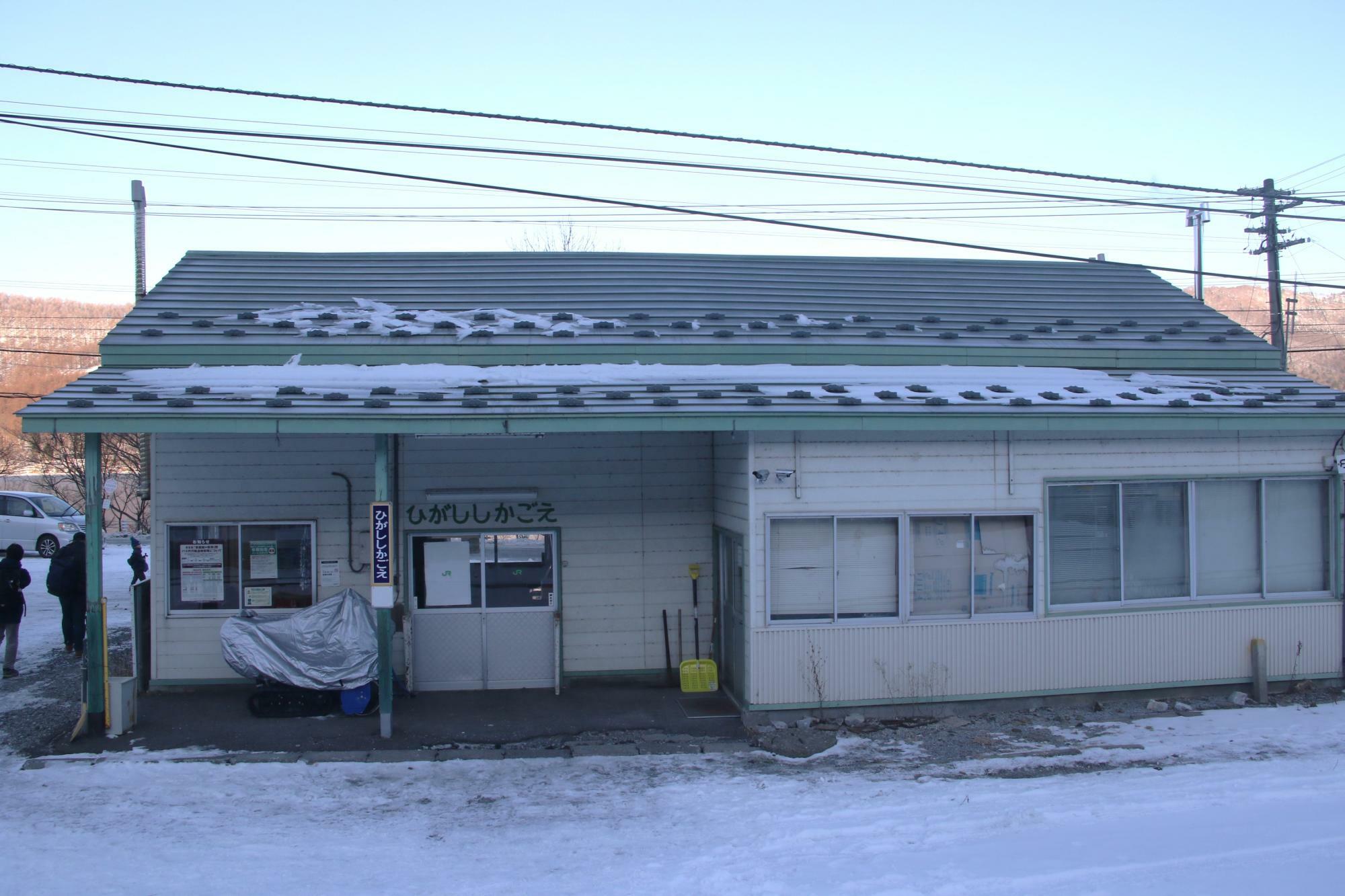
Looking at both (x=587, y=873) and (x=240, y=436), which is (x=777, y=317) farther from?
(x=587, y=873)

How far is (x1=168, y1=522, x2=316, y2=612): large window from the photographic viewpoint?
11.4 meters

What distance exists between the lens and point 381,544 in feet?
30.2

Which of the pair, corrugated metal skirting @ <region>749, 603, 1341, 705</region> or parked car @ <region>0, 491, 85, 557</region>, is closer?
corrugated metal skirting @ <region>749, 603, 1341, 705</region>

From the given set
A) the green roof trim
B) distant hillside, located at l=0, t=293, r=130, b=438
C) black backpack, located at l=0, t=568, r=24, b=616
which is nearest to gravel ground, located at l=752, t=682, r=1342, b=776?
the green roof trim

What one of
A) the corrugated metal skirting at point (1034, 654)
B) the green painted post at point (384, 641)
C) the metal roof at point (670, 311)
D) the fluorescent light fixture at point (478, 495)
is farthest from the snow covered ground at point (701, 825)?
the metal roof at point (670, 311)

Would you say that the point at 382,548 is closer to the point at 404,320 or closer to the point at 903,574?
the point at 404,320

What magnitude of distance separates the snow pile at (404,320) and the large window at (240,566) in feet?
8.36

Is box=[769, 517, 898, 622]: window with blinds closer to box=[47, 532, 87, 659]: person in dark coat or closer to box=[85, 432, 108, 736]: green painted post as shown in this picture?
box=[85, 432, 108, 736]: green painted post

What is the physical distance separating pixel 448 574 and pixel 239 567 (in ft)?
8.44

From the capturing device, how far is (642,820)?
716 cm

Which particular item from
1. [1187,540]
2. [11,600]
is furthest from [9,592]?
[1187,540]

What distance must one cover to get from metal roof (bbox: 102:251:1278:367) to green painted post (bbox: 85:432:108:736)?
208cm

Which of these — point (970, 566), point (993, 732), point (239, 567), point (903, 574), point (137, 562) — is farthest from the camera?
point (137, 562)

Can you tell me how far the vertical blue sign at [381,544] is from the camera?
920cm
